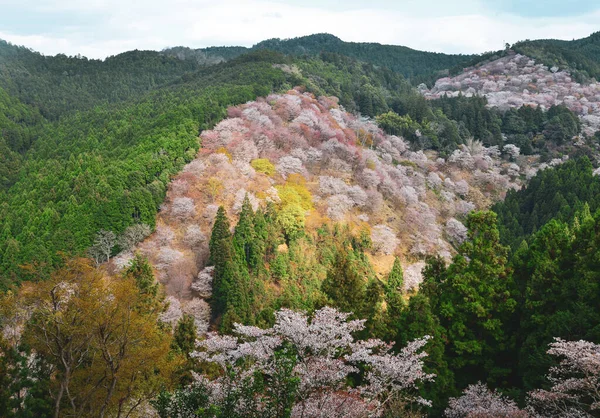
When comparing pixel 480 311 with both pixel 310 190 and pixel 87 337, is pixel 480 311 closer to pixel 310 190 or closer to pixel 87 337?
pixel 87 337

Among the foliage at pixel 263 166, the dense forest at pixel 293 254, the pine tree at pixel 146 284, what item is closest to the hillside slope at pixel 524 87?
the dense forest at pixel 293 254

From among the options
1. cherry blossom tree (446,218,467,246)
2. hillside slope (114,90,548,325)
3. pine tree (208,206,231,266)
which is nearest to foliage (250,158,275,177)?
hillside slope (114,90,548,325)

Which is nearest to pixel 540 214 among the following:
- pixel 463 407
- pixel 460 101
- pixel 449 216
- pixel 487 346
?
pixel 449 216

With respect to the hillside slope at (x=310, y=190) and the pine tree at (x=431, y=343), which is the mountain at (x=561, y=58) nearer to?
the hillside slope at (x=310, y=190)

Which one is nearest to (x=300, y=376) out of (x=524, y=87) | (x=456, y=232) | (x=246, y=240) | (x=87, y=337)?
(x=87, y=337)

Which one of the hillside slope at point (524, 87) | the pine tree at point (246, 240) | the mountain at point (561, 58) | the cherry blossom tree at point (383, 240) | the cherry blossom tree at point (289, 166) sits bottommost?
the cherry blossom tree at point (383, 240)

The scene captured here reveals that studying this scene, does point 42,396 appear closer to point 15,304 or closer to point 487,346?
point 15,304
